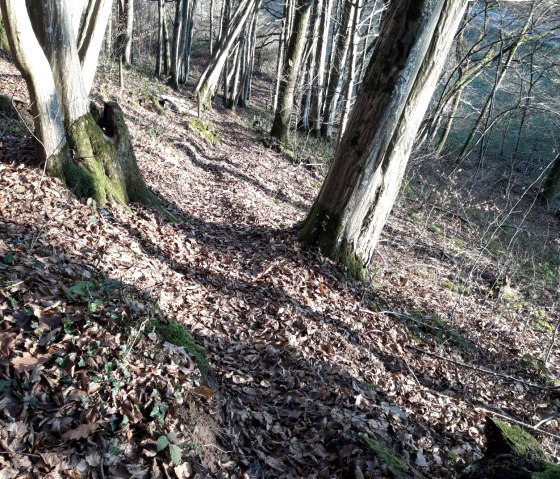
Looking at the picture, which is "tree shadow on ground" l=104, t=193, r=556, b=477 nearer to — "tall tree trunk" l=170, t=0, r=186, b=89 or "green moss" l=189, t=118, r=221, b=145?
"green moss" l=189, t=118, r=221, b=145

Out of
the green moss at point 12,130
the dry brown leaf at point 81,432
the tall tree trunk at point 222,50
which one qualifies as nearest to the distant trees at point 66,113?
the green moss at point 12,130

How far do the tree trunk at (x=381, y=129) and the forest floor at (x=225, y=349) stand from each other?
1.81ft

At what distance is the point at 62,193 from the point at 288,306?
334 cm

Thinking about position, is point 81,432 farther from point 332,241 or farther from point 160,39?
point 160,39

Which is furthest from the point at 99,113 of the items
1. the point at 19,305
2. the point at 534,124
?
the point at 534,124

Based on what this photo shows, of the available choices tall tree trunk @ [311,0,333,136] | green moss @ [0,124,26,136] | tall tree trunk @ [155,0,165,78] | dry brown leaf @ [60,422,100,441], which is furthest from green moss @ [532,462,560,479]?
tall tree trunk @ [155,0,165,78]

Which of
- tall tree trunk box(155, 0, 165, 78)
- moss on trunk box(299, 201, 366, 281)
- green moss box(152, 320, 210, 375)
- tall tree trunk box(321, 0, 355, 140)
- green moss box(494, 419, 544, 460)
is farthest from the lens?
tall tree trunk box(155, 0, 165, 78)

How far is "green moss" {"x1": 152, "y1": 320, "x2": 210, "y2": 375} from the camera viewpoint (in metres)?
3.73

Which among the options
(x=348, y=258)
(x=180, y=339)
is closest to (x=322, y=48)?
(x=348, y=258)

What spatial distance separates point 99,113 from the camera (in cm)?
629

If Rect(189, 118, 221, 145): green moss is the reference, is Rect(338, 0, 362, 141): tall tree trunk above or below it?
above

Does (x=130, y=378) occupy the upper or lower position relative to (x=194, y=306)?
upper

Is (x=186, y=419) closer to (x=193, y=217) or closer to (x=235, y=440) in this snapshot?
(x=235, y=440)

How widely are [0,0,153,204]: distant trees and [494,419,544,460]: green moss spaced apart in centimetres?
542
